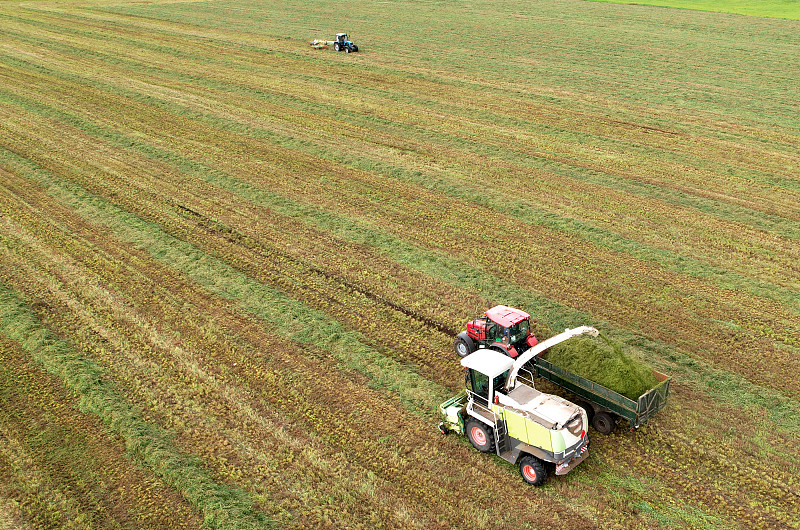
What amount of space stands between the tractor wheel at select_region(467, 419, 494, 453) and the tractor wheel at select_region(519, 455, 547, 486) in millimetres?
650

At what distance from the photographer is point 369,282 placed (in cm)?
1675

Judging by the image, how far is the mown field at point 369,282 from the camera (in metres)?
10.8

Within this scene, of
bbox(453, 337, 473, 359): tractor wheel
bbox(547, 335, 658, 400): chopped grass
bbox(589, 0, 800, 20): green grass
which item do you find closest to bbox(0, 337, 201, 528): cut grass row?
bbox(453, 337, 473, 359): tractor wheel

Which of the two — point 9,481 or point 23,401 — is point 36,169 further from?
point 9,481

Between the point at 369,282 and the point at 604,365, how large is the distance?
6928 mm

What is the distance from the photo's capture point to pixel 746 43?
4656cm

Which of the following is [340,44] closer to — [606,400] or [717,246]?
[717,246]

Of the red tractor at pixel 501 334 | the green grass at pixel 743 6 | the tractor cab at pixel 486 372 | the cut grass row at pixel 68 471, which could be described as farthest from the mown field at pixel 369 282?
the green grass at pixel 743 6

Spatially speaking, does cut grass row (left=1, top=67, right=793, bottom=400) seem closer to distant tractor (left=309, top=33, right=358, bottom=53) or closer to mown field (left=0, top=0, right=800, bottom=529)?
mown field (left=0, top=0, right=800, bottom=529)

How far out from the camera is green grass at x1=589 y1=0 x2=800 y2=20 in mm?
60969

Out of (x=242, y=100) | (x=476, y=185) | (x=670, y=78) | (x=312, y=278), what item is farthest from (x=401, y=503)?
(x=670, y=78)

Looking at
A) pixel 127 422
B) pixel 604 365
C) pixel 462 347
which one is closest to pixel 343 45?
pixel 462 347

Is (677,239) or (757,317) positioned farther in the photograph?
(677,239)

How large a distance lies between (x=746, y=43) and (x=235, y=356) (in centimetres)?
4678
